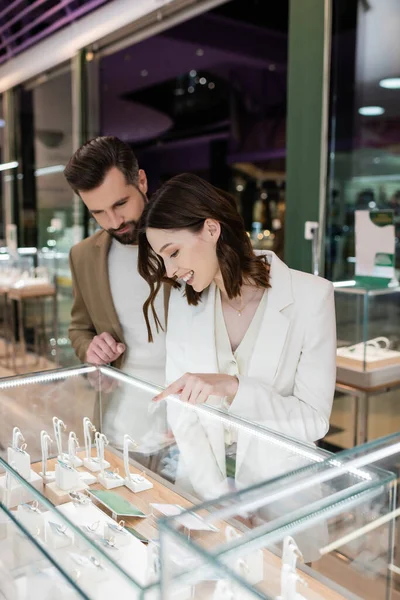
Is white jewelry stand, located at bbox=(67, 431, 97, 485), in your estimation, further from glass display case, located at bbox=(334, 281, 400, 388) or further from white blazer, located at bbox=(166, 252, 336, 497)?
glass display case, located at bbox=(334, 281, 400, 388)

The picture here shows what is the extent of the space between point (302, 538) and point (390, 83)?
341 cm

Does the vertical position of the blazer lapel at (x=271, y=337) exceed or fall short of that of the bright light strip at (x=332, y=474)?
it exceeds it

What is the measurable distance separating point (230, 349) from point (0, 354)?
19.3 feet

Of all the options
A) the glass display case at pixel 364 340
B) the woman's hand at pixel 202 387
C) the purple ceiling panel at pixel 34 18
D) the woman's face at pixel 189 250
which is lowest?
the glass display case at pixel 364 340

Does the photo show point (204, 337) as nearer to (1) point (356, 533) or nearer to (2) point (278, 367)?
(2) point (278, 367)

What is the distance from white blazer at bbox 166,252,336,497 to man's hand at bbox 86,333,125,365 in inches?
10.3

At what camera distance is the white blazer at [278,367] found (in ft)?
Answer: 4.58

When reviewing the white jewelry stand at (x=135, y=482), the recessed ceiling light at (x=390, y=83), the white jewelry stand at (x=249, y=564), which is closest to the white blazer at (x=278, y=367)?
the white jewelry stand at (x=135, y=482)

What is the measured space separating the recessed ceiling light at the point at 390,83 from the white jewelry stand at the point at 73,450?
9.91 feet

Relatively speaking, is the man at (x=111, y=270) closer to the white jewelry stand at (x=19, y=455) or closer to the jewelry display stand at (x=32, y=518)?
the white jewelry stand at (x=19, y=455)

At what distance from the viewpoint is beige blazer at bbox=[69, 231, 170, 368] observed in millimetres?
1982

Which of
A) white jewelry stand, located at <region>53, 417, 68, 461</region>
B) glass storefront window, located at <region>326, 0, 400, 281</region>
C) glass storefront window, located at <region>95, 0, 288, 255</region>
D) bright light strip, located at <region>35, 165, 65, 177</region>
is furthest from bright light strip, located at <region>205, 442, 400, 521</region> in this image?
glass storefront window, located at <region>95, 0, 288, 255</region>

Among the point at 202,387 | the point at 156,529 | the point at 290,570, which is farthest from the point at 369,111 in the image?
the point at 290,570

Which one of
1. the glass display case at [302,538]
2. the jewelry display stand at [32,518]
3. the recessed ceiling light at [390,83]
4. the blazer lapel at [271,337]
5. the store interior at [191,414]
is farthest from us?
the recessed ceiling light at [390,83]
